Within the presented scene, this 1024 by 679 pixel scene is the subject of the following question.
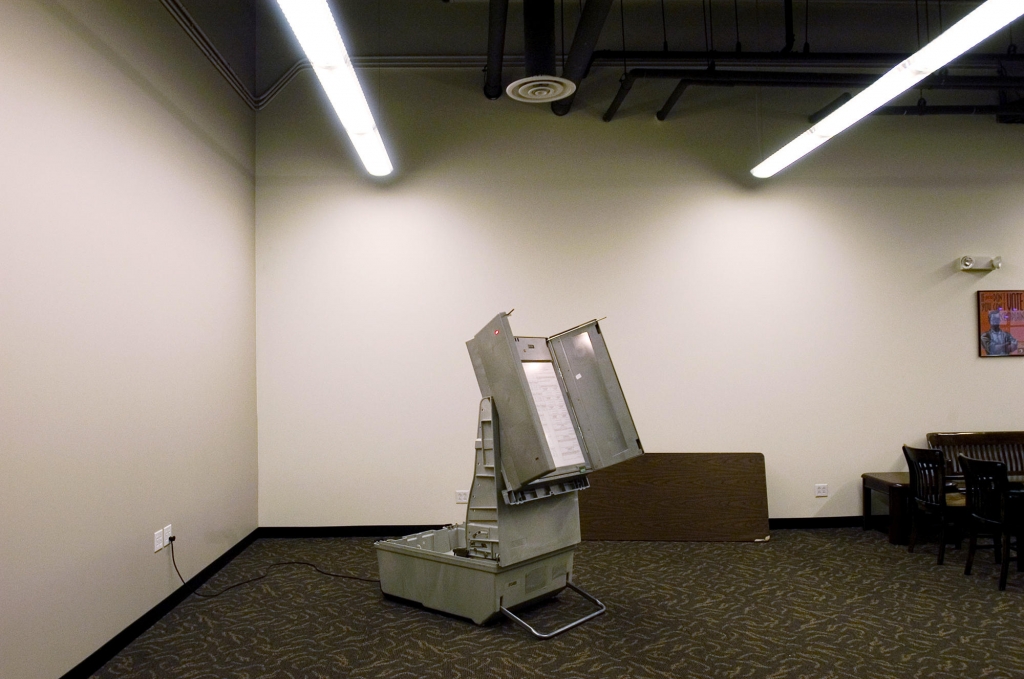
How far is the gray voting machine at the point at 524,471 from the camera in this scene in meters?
3.64

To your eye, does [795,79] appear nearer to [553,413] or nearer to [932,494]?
[932,494]

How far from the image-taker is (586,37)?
15.4ft

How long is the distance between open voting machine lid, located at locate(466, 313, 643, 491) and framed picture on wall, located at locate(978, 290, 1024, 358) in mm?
4207

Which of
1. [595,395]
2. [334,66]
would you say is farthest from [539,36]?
[595,395]

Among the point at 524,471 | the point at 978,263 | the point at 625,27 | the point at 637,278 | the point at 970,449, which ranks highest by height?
the point at 625,27

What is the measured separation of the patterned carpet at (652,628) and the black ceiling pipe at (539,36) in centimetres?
342

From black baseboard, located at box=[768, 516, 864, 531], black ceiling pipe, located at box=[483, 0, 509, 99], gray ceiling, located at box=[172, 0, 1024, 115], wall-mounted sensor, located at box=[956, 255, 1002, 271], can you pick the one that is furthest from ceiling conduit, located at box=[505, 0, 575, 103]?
wall-mounted sensor, located at box=[956, 255, 1002, 271]

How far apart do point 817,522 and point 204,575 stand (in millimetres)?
4990

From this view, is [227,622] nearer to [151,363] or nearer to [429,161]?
[151,363]

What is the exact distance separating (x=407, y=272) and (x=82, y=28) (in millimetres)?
3029

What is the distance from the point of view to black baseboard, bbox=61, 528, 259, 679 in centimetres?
322

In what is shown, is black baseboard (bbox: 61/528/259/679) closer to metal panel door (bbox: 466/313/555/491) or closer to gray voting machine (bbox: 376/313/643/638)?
gray voting machine (bbox: 376/313/643/638)

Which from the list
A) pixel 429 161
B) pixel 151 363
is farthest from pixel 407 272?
pixel 151 363

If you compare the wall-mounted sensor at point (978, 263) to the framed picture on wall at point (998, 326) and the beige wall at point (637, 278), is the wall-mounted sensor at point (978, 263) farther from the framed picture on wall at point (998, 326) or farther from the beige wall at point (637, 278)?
the framed picture on wall at point (998, 326)
